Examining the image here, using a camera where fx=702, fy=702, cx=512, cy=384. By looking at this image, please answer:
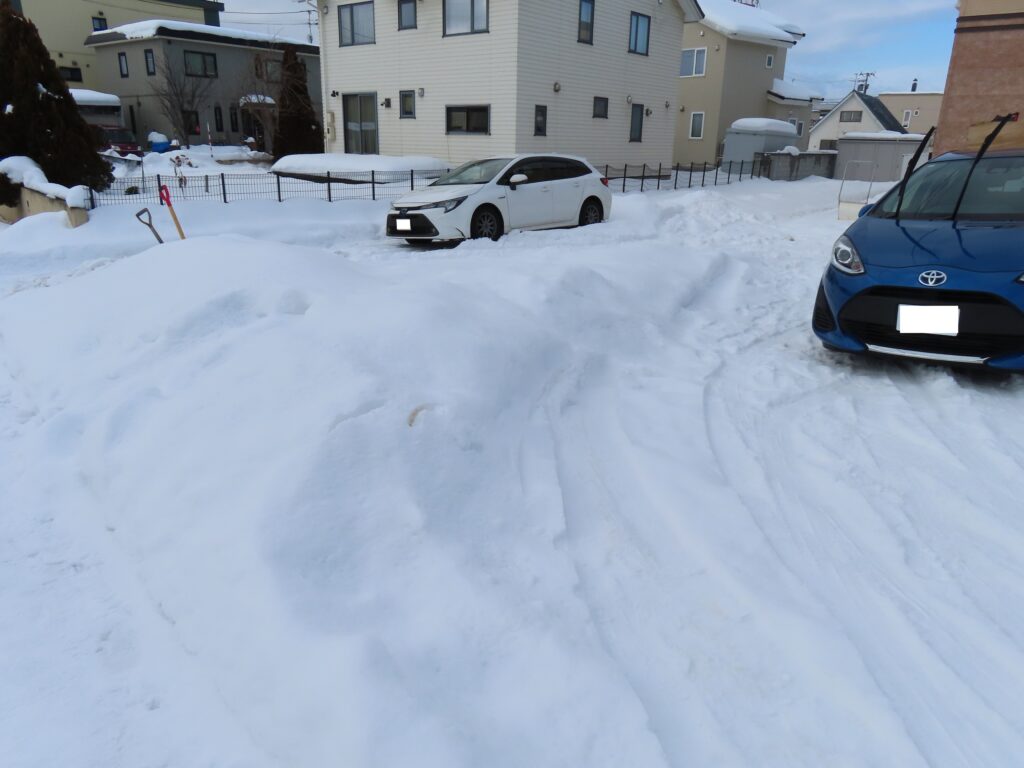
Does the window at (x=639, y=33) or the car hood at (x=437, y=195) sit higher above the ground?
the window at (x=639, y=33)

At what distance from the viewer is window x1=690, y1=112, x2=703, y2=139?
3028 centimetres

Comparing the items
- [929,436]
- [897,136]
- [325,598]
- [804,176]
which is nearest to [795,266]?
[929,436]

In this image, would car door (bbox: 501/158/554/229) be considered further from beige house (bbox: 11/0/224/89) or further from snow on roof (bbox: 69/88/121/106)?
beige house (bbox: 11/0/224/89)

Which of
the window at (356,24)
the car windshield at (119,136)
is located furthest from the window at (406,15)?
the car windshield at (119,136)

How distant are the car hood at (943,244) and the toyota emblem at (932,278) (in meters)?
0.07

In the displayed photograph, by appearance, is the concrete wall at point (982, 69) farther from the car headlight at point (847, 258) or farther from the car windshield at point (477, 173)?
the car headlight at point (847, 258)

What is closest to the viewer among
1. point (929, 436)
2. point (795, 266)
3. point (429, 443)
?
point (429, 443)

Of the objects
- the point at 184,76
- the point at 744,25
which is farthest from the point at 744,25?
the point at 184,76

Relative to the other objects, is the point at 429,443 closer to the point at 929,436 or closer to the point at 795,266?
the point at 929,436

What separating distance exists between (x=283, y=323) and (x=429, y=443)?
158 cm

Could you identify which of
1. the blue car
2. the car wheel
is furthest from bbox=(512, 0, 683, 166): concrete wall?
the blue car

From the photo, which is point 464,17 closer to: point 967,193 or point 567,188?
point 567,188

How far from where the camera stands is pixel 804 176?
26938 mm

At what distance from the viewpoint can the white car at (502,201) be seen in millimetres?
10930
